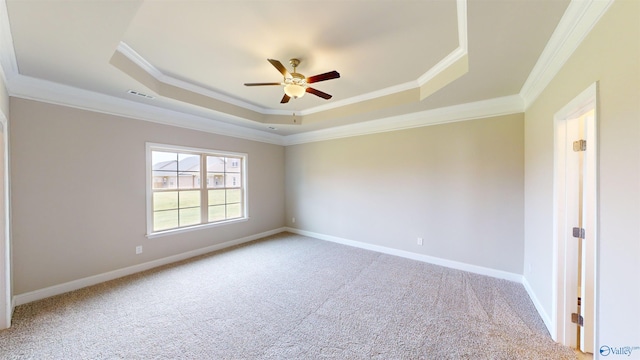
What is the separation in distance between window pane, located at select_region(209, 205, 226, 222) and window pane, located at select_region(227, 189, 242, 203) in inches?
9.3

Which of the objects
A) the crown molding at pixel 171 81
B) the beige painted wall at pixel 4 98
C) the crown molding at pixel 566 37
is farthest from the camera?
the crown molding at pixel 171 81

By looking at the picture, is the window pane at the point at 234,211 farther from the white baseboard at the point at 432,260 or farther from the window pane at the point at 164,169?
the white baseboard at the point at 432,260

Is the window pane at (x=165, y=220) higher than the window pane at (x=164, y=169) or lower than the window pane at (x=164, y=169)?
lower

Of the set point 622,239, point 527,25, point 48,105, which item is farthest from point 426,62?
point 48,105

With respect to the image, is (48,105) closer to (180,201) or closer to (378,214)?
(180,201)

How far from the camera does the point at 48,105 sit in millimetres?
2773

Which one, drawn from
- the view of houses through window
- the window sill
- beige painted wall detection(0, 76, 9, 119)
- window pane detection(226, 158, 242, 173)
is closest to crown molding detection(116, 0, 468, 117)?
beige painted wall detection(0, 76, 9, 119)

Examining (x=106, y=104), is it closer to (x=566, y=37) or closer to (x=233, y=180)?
(x=233, y=180)

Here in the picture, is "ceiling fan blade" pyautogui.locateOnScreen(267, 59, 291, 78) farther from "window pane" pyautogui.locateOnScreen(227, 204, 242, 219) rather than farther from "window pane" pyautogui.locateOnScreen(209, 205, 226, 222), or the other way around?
"window pane" pyautogui.locateOnScreen(227, 204, 242, 219)

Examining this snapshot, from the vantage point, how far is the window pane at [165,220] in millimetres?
3830

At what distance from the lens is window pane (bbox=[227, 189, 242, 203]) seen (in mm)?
4980

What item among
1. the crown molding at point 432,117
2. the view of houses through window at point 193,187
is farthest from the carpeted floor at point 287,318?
the crown molding at point 432,117

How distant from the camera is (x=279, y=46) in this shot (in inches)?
93.3

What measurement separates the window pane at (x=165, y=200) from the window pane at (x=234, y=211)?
3.53 ft
